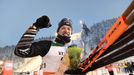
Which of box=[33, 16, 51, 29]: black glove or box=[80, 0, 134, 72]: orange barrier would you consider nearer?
box=[80, 0, 134, 72]: orange barrier

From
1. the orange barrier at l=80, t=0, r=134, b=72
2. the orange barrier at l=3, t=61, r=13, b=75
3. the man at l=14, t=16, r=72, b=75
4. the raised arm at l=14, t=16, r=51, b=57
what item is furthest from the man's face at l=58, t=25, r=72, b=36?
the orange barrier at l=3, t=61, r=13, b=75

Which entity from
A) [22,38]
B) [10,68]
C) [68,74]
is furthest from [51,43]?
[10,68]

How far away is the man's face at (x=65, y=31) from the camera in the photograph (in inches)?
130

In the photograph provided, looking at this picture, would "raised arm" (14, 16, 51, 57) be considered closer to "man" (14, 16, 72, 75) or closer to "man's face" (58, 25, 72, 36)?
"man" (14, 16, 72, 75)

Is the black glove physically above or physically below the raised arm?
above

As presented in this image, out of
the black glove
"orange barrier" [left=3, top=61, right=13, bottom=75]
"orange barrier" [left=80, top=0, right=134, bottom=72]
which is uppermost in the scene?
"orange barrier" [left=3, top=61, right=13, bottom=75]

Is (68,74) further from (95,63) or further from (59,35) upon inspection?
(59,35)

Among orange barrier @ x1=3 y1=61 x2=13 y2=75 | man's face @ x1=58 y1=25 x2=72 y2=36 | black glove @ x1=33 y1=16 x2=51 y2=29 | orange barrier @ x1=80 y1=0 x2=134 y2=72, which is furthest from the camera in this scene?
orange barrier @ x1=3 y1=61 x2=13 y2=75

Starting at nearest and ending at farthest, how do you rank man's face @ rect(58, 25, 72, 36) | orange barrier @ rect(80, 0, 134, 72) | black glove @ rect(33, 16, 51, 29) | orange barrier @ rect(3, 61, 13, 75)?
1. orange barrier @ rect(80, 0, 134, 72)
2. black glove @ rect(33, 16, 51, 29)
3. man's face @ rect(58, 25, 72, 36)
4. orange barrier @ rect(3, 61, 13, 75)

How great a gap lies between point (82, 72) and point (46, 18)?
68 centimetres

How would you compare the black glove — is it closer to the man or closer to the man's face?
the man

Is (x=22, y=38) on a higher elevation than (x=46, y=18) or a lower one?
lower

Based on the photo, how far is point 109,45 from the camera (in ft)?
7.52

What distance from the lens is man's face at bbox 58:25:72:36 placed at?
10.8 ft
